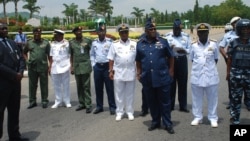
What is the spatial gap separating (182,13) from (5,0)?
58278 millimetres

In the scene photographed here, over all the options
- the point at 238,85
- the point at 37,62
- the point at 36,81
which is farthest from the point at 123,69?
the point at 36,81

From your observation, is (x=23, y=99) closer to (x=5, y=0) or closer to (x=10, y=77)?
(x=10, y=77)

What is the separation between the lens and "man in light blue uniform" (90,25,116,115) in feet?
25.2

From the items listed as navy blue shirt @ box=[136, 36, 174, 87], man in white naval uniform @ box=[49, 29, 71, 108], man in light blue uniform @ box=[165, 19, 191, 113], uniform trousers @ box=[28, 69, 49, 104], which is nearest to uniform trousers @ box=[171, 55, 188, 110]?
man in light blue uniform @ box=[165, 19, 191, 113]

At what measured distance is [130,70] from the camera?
7.05 meters

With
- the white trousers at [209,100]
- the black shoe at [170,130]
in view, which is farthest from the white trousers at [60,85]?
the white trousers at [209,100]

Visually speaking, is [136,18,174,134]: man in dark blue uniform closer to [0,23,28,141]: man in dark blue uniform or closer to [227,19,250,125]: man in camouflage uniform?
[227,19,250,125]: man in camouflage uniform

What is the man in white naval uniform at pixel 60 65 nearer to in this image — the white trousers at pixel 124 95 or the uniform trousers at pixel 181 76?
the white trousers at pixel 124 95

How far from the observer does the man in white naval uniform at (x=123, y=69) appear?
6984 mm

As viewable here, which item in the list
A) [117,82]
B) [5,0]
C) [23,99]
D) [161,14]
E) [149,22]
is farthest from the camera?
[161,14]

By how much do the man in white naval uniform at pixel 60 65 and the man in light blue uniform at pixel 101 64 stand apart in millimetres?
868

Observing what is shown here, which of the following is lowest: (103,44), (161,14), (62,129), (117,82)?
(62,129)

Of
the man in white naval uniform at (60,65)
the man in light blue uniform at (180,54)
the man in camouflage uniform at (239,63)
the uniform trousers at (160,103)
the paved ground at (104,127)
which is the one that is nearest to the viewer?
the man in camouflage uniform at (239,63)

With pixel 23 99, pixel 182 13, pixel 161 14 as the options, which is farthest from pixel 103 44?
pixel 182 13
